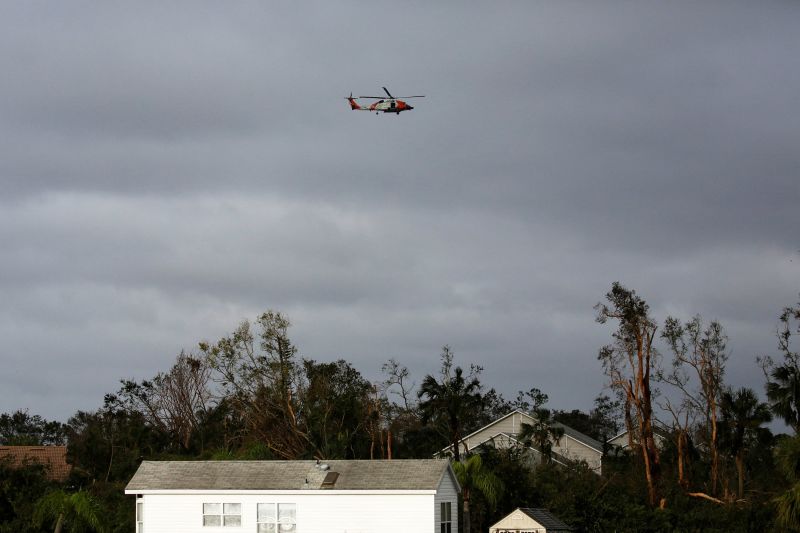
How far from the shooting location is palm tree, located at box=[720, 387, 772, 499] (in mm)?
50656

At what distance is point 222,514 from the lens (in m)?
37.4

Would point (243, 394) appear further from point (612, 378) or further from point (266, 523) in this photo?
point (266, 523)

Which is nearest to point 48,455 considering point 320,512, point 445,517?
point 320,512

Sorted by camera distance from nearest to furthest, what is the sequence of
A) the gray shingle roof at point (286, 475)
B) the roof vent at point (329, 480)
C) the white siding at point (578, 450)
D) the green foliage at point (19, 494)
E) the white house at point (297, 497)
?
the white house at point (297, 497)
the gray shingle roof at point (286, 475)
the roof vent at point (329, 480)
the green foliage at point (19, 494)
the white siding at point (578, 450)

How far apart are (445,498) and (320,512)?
413 centimetres

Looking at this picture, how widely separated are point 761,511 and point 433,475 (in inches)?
618

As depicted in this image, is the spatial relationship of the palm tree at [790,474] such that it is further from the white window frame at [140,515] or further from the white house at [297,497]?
the white window frame at [140,515]

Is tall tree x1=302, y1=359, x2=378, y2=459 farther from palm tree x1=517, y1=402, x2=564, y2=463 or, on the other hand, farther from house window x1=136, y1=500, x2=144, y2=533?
house window x1=136, y1=500, x2=144, y2=533

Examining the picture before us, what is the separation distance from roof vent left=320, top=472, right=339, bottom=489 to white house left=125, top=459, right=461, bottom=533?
33mm

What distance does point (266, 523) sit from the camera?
36875mm

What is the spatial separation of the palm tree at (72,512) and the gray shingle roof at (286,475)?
486 cm

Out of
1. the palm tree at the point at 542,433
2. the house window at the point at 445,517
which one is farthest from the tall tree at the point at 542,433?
the house window at the point at 445,517

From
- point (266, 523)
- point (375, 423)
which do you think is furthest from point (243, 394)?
point (266, 523)

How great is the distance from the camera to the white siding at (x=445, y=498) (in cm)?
3531
